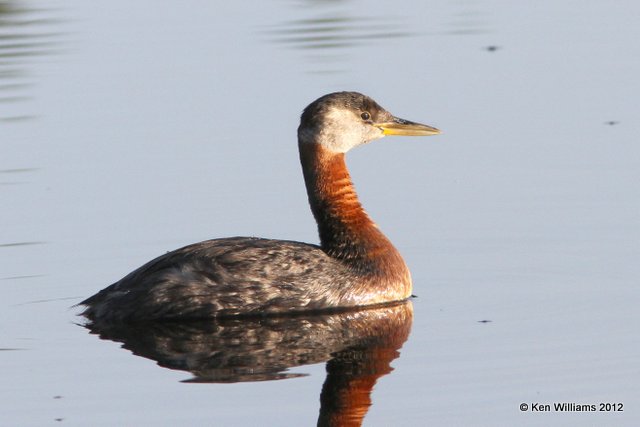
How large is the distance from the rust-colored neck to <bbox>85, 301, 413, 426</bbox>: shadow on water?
0.63 m

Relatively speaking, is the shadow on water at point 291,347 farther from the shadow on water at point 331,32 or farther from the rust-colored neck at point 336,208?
the shadow on water at point 331,32

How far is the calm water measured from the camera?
30.8 ft

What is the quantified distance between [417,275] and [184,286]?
189 cm

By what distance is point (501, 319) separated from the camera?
10.4m

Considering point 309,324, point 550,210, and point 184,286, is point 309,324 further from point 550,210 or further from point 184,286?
point 550,210

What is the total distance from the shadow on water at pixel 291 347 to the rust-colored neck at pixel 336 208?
63 cm

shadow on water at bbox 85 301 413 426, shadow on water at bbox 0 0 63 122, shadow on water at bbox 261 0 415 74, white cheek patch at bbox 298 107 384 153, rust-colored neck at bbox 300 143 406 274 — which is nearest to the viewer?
shadow on water at bbox 85 301 413 426

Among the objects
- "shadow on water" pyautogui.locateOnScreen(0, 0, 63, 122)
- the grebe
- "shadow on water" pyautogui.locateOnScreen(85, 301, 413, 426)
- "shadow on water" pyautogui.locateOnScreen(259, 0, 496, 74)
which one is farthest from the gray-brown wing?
"shadow on water" pyautogui.locateOnScreen(259, 0, 496, 74)

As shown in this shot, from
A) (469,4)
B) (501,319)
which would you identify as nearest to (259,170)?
(501,319)

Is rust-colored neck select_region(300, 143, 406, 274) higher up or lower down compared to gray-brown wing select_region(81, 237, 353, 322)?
higher up

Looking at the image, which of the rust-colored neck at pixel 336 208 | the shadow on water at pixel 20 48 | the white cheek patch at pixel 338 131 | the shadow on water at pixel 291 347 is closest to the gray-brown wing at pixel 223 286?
the shadow on water at pixel 291 347

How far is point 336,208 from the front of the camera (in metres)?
11.7

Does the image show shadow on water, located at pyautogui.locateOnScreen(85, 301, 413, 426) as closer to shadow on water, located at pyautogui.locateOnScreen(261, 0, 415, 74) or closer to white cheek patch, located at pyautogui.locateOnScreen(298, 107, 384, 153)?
white cheek patch, located at pyautogui.locateOnScreen(298, 107, 384, 153)

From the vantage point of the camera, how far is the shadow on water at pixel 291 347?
9117 millimetres
